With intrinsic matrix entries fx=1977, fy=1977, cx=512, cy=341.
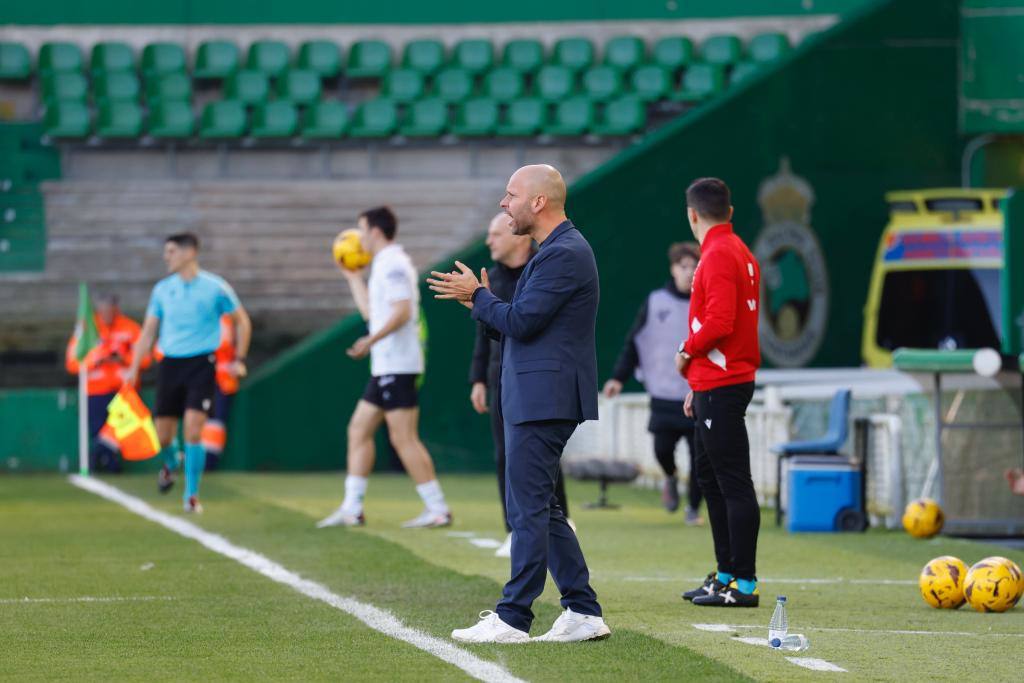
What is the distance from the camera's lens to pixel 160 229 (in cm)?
2433

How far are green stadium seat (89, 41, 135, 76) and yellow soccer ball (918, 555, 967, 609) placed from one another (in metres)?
20.0

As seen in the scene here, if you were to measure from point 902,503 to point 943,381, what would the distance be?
936mm

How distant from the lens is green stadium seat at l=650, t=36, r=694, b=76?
2694cm

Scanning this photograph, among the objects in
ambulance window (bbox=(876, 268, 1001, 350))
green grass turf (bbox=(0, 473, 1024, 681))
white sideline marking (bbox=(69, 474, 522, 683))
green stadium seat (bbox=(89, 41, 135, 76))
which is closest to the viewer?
white sideline marking (bbox=(69, 474, 522, 683))

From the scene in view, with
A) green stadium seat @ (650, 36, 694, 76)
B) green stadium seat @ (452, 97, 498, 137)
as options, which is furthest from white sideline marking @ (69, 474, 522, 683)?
green stadium seat @ (650, 36, 694, 76)

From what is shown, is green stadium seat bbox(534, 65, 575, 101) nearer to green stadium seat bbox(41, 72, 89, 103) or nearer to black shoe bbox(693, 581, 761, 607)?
green stadium seat bbox(41, 72, 89, 103)

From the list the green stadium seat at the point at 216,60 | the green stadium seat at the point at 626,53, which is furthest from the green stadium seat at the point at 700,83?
the green stadium seat at the point at 216,60

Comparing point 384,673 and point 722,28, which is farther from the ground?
point 722,28

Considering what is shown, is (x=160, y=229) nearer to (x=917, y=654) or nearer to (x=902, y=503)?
(x=902, y=503)

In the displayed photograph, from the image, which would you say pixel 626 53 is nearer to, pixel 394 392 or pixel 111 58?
pixel 111 58

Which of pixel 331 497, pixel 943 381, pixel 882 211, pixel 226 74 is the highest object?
pixel 226 74

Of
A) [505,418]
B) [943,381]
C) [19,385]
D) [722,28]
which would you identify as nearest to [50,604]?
[505,418]

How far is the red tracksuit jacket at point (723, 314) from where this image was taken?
8625 millimetres

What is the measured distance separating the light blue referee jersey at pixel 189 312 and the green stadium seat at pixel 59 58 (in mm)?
13267
